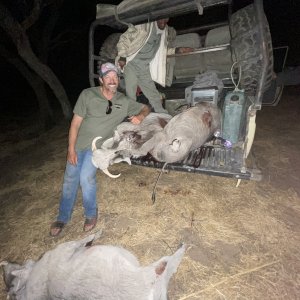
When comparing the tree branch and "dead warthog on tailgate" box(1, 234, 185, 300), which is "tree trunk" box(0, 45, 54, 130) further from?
"dead warthog on tailgate" box(1, 234, 185, 300)

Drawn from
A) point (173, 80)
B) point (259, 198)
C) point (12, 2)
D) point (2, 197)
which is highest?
point (12, 2)

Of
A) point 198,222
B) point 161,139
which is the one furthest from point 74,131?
point 198,222

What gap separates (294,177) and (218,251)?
2.33 meters

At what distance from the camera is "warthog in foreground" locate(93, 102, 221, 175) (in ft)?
11.9

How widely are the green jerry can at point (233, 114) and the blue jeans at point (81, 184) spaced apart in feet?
6.90

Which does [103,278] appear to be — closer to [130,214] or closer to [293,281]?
[130,214]

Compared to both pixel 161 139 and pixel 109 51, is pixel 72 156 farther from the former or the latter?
pixel 109 51

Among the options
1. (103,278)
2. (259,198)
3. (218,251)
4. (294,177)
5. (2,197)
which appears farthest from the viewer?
(2,197)

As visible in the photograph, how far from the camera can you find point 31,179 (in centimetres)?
642

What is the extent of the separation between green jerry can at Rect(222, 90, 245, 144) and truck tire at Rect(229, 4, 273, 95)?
30cm

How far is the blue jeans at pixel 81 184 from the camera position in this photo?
13.7ft

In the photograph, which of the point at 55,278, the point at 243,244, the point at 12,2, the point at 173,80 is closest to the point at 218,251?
the point at 243,244

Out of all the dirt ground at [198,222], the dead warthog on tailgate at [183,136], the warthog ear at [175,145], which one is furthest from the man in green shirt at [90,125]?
the warthog ear at [175,145]

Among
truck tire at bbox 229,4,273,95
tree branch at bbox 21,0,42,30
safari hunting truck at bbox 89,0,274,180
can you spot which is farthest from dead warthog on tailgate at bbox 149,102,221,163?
tree branch at bbox 21,0,42,30
